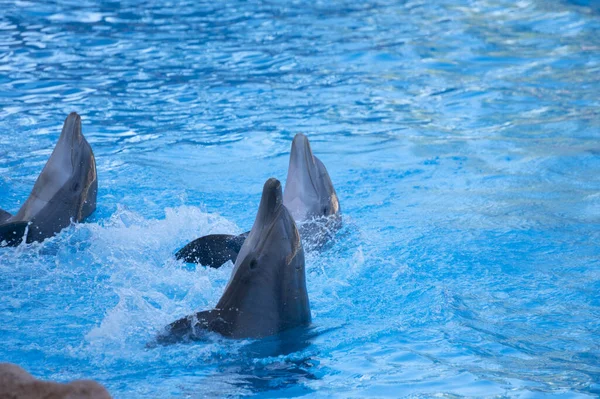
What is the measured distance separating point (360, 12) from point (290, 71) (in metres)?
4.88

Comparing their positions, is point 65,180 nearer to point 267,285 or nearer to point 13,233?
point 13,233

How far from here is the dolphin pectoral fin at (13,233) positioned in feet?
19.3

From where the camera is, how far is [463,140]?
31.4ft

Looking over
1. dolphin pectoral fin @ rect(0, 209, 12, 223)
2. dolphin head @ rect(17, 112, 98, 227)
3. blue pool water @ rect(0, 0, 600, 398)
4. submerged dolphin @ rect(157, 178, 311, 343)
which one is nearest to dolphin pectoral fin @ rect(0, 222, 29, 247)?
blue pool water @ rect(0, 0, 600, 398)

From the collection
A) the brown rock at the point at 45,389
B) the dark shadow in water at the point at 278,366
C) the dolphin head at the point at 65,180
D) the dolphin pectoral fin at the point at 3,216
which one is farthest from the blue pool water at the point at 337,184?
the brown rock at the point at 45,389

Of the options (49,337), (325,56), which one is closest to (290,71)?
(325,56)

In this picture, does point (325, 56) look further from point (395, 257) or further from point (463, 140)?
point (395, 257)

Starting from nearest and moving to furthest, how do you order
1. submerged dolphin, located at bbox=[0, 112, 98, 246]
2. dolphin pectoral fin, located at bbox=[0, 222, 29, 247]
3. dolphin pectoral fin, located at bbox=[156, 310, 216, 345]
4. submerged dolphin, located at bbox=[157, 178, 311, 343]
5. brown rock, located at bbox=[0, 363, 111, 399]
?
1. brown rock, located at bbox=[0, 363, 111, 399]
2. dolphin pectoral fin, located at bbox=[156, 310, 216, 345]
3. submerged dolphin, located at bbox=[157, 178, 311, 343]
4. dolphin pectoral fin, located at bbox=[0, 222, 29, 247]
5. submerged dolphin, located at bbox=[0, 112, 98, 246]

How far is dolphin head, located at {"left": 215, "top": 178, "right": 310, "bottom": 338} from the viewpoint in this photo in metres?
4.43

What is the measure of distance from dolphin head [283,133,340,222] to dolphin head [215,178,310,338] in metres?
1.87

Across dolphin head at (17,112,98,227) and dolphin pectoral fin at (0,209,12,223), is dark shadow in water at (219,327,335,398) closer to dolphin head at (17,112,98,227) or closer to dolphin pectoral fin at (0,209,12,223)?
dolphin head at (17,112,98,227)

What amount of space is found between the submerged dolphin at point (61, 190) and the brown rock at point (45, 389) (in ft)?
12.5

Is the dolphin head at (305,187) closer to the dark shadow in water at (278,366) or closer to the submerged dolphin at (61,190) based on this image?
the submerged dolphin at (61,190)

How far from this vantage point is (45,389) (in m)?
2.54
